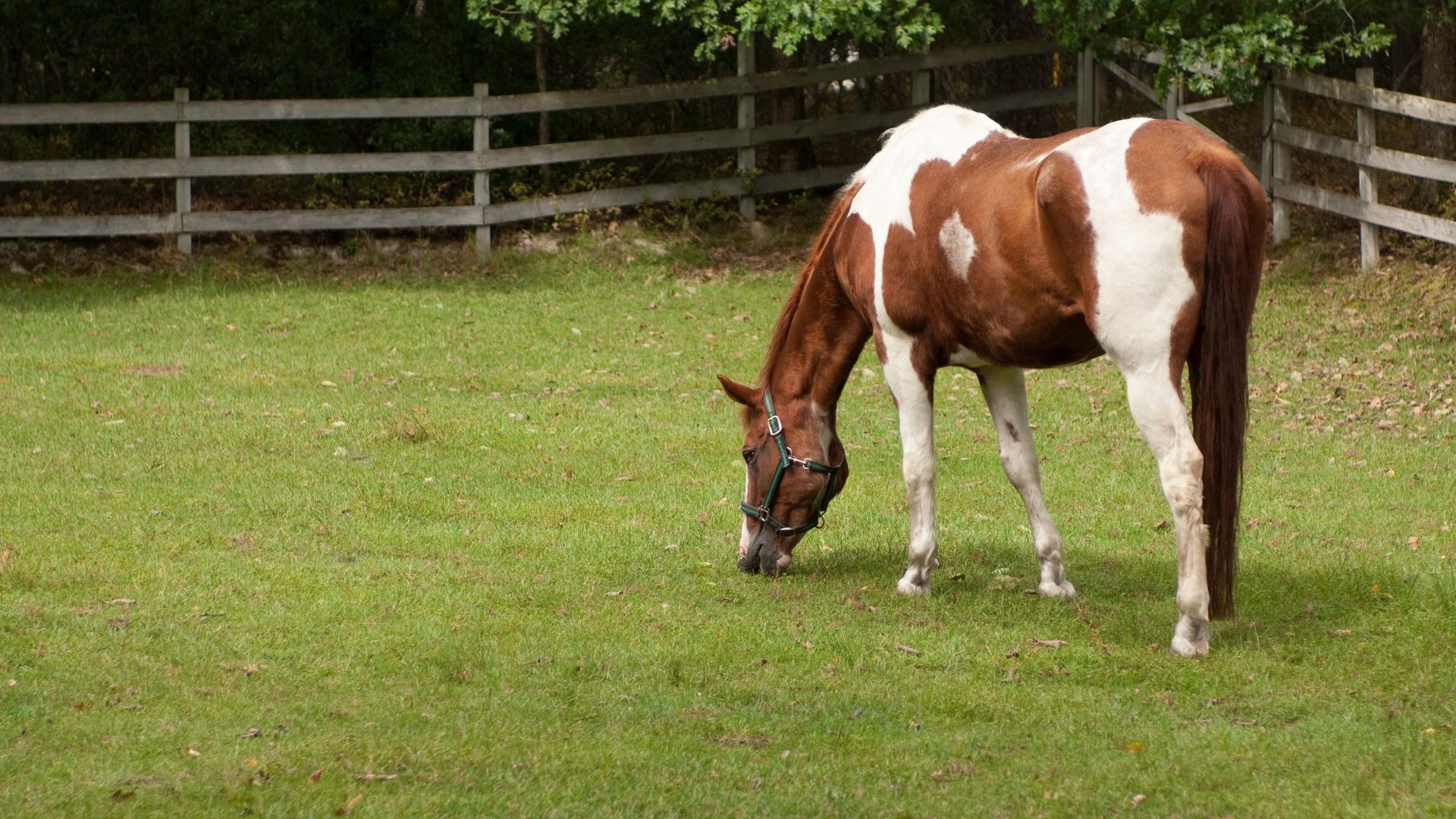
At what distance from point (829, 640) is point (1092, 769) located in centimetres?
158

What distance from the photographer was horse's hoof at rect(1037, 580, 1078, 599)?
6.55m

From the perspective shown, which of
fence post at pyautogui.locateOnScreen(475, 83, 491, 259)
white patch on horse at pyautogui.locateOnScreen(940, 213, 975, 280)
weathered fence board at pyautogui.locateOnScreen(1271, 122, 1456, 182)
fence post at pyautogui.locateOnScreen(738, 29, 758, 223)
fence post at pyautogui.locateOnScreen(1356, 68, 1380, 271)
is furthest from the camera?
fence post at pyautogui.locateOnScreen(738, 29, 758, 223)

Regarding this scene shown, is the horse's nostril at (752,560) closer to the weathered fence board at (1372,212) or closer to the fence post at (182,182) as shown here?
the weathered fence board at (1372,212)

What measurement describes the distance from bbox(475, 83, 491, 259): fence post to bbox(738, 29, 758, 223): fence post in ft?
9.42

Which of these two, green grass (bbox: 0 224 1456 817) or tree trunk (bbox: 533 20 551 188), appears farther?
tree trunk (bbox: 533 20 551 188)

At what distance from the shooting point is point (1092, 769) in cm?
448

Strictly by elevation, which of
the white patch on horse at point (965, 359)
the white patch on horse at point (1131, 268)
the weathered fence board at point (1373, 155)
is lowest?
the white patch on horse at point (965, 359)

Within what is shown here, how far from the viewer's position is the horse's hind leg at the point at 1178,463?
5383 millimetres

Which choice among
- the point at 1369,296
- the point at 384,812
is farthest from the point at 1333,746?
the point at 1369,296

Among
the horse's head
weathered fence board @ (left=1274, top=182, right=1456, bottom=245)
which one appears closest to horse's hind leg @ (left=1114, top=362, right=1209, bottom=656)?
the horse's head

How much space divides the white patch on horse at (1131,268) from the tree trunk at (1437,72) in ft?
34.2

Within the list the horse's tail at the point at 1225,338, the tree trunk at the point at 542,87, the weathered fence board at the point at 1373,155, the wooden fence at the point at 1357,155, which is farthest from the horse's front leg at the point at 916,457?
the tree trunk at the point at 542,87

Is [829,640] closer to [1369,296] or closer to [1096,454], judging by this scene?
[1096,454]

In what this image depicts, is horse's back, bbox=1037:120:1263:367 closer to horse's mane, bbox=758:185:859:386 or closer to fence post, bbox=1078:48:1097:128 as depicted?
horse's mane, bbox=758:185:859:386
